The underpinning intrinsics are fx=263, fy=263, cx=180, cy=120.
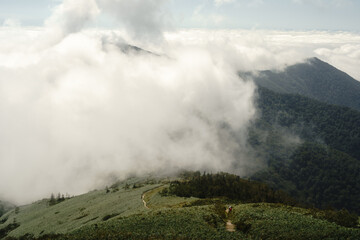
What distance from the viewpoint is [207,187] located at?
16662cm

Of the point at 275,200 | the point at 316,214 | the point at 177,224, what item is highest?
the point at 177,224

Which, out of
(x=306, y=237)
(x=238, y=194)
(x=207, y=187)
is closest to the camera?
(x=306, y=237)

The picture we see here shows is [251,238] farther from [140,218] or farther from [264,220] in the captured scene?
[140,218]

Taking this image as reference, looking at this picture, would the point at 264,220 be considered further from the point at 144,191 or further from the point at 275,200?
the point at 144,191

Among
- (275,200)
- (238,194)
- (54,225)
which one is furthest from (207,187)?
(54,225)

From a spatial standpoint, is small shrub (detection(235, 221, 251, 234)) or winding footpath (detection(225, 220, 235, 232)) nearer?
small shrub (detection(235, 221, 251, 234))

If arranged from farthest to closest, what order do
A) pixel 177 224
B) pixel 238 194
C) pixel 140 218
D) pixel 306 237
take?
pixel 238 194 < pixel 140 218 < pixel 177 224 < pixel 306 237

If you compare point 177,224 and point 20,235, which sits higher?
point 177,224

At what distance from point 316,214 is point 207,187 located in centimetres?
8673

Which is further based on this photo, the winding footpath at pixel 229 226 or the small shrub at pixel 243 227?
the winding footpath at pixel 229 226

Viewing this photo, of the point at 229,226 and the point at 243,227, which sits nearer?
the point at 243,227

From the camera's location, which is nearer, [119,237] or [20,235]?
[119,237]

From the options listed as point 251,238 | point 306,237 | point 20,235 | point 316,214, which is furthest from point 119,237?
point 20,235

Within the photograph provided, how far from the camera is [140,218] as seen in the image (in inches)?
3332
